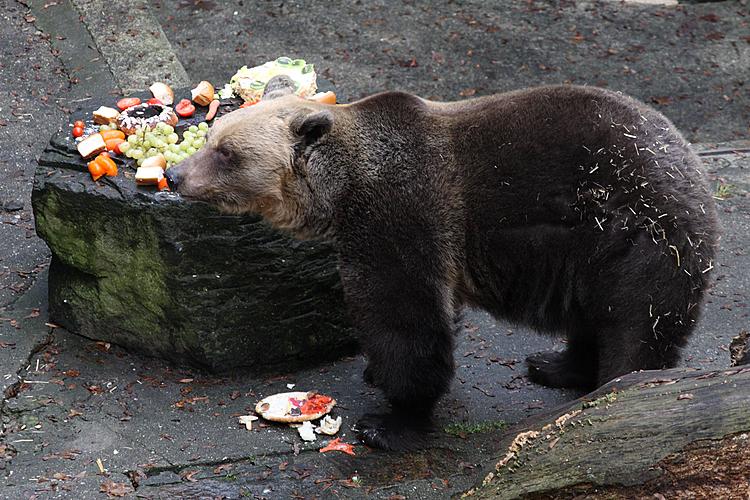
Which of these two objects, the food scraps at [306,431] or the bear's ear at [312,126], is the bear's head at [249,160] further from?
the food scraps at [306,431]

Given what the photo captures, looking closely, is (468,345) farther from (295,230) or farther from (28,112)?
(28,112)

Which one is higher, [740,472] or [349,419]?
[740,472]

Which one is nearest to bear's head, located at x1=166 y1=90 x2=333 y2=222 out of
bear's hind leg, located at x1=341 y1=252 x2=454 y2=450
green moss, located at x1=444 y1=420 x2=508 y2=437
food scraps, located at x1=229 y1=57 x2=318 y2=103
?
bear's hind leg, located at x1=341 y1=252 x2=454 y2=450

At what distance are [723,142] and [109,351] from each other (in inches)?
253

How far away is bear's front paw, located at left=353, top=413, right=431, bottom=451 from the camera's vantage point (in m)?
5.85

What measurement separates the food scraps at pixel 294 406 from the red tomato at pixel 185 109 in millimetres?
2048

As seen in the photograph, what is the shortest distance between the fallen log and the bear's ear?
2148 mm

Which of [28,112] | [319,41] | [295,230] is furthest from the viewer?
[319,41]

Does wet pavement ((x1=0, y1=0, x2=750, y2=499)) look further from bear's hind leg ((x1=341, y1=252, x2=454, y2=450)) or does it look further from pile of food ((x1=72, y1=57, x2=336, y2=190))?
pile of food ((x1=72, y1=57, x2=336, y2=190))

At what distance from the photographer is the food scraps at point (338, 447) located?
584 cm

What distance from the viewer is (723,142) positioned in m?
9.72

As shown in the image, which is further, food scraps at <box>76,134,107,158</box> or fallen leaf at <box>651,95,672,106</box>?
fallen leaf at <box>651,95,672,106</box>

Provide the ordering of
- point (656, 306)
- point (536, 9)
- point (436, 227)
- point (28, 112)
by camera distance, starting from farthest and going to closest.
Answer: point (536, 9), point (28, 112), point (436, 227), point (656, 306)

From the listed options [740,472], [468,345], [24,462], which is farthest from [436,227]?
[24,462]
